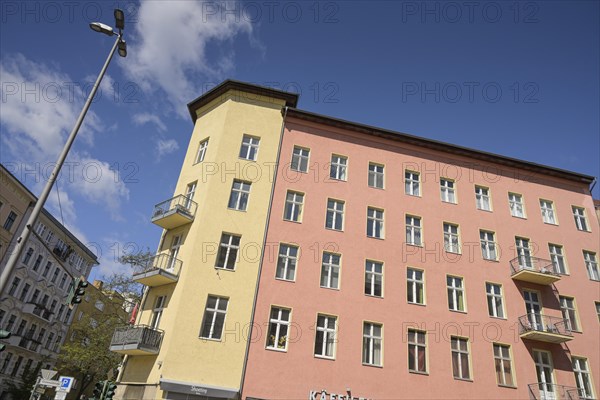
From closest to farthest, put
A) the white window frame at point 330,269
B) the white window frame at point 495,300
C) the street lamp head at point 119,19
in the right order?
the street lamp head at point 119,19 → the white window frame at point 330,269 → the white window frame at point 495,300

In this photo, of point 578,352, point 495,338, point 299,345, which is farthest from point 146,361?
point 578,352

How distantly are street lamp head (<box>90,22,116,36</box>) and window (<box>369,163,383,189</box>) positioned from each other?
54.6 ft

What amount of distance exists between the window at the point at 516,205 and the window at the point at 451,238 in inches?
182

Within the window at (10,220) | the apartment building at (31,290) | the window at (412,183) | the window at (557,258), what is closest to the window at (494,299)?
the window at (557,258)

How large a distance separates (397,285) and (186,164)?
14.7 metres

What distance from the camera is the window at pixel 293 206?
23516 millimetres

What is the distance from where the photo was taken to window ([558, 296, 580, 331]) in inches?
928

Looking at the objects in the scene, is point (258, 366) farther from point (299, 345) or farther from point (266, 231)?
point (266, 231)

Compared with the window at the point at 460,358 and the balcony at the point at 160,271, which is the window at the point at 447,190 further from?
the balcony at the point at 160,271

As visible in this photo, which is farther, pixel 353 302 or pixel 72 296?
pixel 353 302

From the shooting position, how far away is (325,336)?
20609 mm

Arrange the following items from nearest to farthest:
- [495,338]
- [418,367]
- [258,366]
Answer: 1. [258,366]
2. [418,367]
3. [495,338]

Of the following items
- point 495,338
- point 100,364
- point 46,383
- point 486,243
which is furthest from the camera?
point 100,364

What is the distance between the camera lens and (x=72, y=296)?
13633 mm
